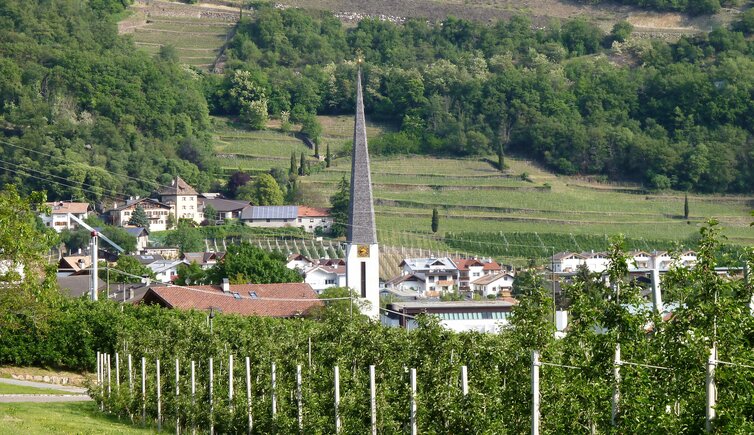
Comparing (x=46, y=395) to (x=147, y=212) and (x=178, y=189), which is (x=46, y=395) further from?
(x=178, y=189)

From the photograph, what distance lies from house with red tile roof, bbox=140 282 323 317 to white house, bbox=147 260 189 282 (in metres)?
19.8

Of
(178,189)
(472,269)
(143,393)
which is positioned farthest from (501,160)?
(143,393)

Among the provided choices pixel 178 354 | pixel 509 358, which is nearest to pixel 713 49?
pixel 178 354

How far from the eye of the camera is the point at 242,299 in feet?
198

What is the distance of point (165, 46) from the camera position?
6373 inches

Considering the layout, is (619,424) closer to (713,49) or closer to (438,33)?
(713,49)

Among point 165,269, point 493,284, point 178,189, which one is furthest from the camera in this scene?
point 178,189

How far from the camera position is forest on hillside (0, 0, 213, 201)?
11712 centimetres

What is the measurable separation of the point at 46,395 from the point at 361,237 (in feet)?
132

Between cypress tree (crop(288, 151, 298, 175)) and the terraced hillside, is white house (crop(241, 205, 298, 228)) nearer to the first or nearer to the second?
cypress tree (crop(288, 151, 298, 175))

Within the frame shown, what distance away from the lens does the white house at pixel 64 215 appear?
10450 centimetres

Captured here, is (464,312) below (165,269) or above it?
below

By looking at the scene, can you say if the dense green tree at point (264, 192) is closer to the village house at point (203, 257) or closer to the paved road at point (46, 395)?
the village house at point (203, 257)

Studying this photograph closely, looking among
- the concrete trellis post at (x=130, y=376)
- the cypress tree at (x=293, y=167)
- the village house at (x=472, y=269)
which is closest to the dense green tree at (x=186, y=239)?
the cypress tree at (x=293, y=167)
